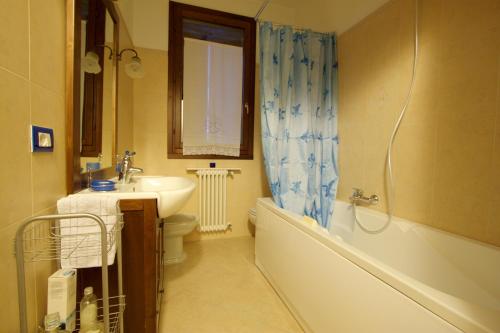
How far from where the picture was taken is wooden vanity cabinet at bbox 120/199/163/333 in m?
1.07

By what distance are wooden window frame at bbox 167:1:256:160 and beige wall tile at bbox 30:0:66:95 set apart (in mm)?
1407

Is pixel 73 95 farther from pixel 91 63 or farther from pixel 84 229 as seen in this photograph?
pixel 84 229

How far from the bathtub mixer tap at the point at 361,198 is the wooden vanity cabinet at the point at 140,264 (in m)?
1.56

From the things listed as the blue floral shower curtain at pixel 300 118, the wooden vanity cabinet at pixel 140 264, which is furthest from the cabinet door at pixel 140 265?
the blue floral shower curtain at pixel 300 118

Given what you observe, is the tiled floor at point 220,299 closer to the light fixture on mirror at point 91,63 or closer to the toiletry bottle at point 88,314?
the toiletry bottle at point 88,314

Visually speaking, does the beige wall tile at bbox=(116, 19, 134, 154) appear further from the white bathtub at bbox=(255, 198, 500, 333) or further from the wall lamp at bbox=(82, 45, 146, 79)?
the white bathtub at bbox=(255, 198, 500, 333)

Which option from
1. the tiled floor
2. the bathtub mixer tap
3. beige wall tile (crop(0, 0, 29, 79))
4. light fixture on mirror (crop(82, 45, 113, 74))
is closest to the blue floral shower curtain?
the bathtub mixer tap

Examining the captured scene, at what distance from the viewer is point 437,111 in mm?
1387

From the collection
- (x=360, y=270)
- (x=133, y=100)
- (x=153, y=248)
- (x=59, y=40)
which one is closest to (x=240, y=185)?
(x=133, y=100)

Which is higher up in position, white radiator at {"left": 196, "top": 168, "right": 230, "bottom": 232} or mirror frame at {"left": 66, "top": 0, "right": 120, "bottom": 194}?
mirror frame at {"left": 66, "top": 0, "right": 120, "bottom": 194}

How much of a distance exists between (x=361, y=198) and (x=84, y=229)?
183 cm

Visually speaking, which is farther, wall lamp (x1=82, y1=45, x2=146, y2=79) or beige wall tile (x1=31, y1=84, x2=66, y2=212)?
wall lamp (x1=82, y1=45, x2=146, y2=79)

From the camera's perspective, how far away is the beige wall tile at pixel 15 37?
2.08 ft

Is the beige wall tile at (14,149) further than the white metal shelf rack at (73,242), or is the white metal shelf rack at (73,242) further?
the white metal shelf rack at (73,242)
